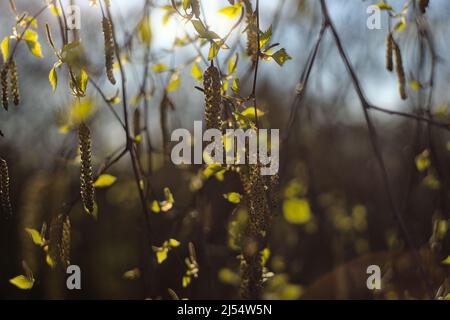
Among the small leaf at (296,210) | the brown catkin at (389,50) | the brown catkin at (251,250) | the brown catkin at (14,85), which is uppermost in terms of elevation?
the brown catkin at (389,50)

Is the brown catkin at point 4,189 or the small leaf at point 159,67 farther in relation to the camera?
the small leaf at point 159,67

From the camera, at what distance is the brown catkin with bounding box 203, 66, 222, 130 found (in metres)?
0.89

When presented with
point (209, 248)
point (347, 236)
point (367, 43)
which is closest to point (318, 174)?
point (347, 236)

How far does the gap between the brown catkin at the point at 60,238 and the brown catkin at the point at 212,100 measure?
42 cm

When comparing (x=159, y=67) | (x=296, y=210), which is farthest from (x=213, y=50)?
(x=296, y=210)

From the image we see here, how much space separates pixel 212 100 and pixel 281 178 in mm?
740

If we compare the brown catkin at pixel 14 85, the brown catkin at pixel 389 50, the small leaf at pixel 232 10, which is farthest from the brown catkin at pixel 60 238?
the brown catkin at pixel 389 50

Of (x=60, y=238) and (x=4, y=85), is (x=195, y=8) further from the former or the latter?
(x=60, y=238)

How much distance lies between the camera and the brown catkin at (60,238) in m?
1.10

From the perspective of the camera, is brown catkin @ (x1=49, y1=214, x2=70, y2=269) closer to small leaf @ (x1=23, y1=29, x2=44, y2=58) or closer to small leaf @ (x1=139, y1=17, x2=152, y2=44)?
small leaf @ (x1=23, y1=29, x2=44, y2=58)

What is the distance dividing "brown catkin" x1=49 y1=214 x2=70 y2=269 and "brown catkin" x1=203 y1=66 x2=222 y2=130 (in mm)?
422

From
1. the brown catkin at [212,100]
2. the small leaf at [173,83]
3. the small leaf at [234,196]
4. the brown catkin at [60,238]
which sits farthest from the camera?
the small leaf at [173,83]

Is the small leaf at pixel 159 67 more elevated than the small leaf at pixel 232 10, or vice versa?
the small leaf at pixel 159 67

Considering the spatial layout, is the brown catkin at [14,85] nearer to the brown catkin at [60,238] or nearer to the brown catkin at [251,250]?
the brown catkin at [60,238]
